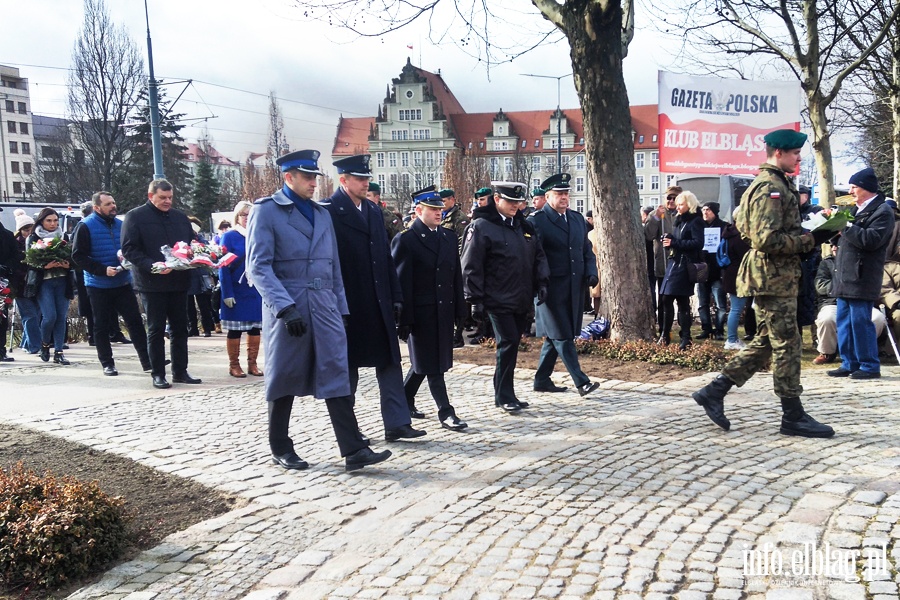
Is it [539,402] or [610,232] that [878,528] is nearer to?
[539,402]

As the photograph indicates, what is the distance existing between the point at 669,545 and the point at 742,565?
1.23 feet

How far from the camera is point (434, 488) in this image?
5066mm

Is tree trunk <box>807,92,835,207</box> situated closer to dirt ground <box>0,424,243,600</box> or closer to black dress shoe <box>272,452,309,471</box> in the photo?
black dress shoe <box>272,452,309,471</box>

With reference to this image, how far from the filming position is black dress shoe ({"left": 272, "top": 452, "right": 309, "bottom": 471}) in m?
5.54

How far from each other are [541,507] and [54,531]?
256 cm

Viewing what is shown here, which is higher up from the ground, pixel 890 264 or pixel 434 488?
pixel 890 264

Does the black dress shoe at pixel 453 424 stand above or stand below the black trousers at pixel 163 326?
below

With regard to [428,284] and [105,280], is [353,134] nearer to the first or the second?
[105,280]

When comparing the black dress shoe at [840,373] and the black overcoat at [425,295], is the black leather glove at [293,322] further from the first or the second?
the black dress shoe at [840,373]

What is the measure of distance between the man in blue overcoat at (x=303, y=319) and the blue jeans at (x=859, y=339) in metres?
5.70

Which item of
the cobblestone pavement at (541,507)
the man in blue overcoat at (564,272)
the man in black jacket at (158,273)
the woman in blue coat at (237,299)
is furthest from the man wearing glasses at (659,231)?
the man in black jacket at (158,273)

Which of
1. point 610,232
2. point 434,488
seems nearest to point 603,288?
point 610,232

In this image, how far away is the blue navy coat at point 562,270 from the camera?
774cm

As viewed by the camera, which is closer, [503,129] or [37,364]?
[37,364]
